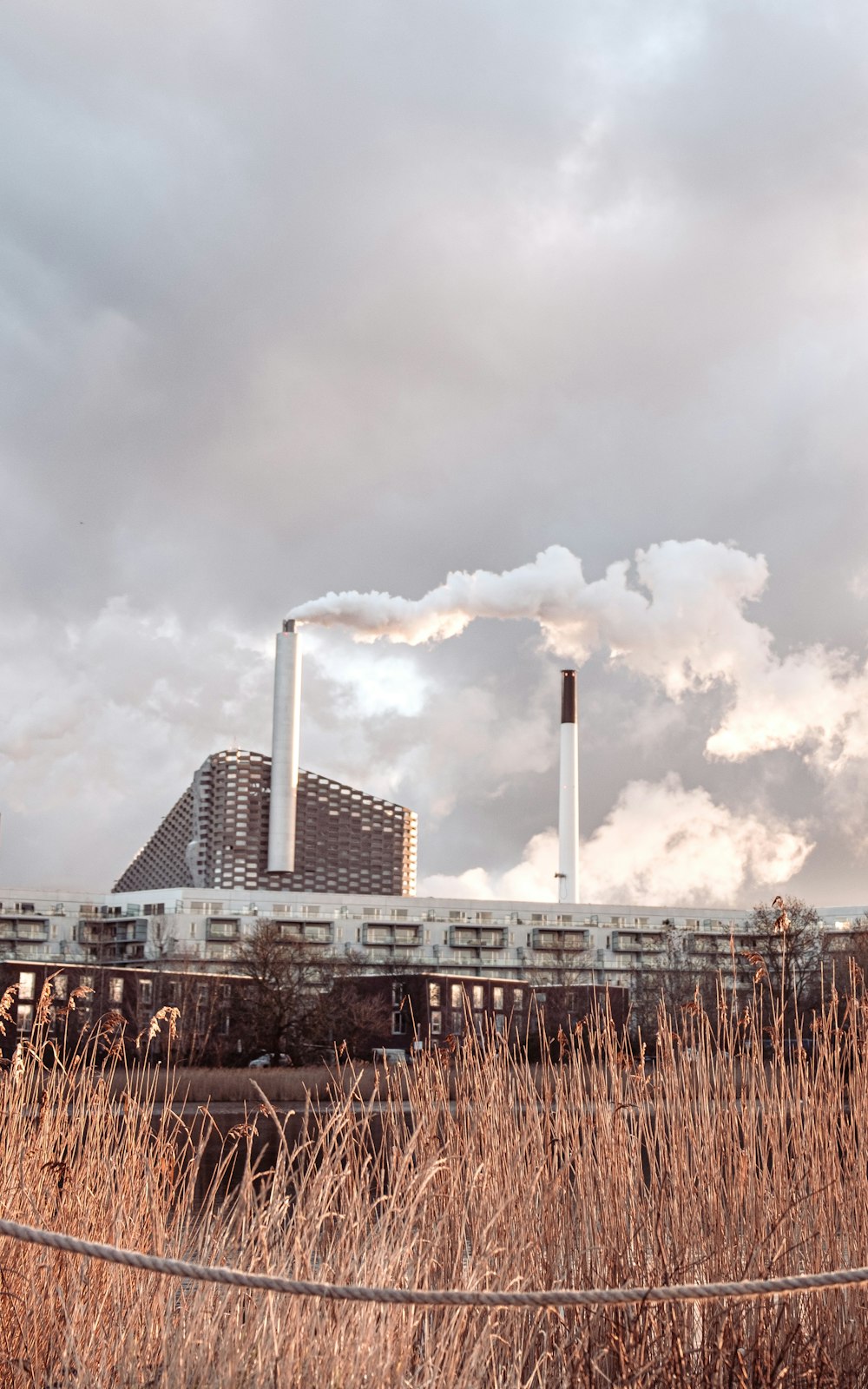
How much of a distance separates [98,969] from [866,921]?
29.4 metres

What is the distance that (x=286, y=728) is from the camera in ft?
217

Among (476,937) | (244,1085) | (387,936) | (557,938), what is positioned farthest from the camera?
(476,937)

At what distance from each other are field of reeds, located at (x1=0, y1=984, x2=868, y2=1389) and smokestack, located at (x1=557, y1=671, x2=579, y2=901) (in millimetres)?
56682

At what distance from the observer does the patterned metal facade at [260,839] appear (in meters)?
99.5

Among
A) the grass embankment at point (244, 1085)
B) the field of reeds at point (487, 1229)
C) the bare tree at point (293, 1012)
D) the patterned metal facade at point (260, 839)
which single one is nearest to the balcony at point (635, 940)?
the bare tree at point (293, 1012)

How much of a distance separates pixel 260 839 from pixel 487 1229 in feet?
326

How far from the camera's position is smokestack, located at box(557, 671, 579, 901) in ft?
206

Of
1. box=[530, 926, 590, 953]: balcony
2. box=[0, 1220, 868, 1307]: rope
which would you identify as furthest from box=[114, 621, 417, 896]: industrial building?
box=[0, 1220, 868, 1307]: rope

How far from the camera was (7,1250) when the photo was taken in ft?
14.5

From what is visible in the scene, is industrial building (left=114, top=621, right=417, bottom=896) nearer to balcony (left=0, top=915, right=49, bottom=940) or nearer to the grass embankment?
balcony (left=0, top=915, right=49, bottom=940)

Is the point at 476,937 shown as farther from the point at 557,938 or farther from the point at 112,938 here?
the point at 112,938

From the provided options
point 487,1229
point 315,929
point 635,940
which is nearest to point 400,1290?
point 487,1229

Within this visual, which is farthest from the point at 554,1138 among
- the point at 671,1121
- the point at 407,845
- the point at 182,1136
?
the point at 407,845

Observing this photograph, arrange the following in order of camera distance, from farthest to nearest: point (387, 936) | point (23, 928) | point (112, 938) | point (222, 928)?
point (387, 936)
point (112, 938)
point (23, 928)
point (222, 928)
